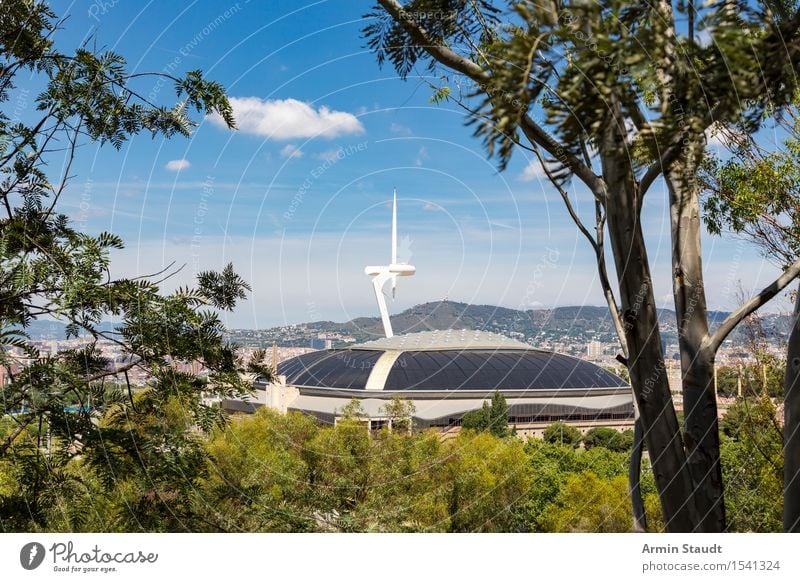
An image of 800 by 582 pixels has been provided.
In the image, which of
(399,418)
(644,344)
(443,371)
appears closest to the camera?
(644,344)

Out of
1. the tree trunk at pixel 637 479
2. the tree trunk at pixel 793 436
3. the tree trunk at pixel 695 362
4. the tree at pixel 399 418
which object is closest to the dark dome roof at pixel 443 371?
the tree at pixel 399 418

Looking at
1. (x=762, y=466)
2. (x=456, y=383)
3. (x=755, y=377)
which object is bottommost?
(x=456, y=383)

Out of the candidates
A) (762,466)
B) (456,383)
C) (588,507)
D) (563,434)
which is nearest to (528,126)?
(762,466)

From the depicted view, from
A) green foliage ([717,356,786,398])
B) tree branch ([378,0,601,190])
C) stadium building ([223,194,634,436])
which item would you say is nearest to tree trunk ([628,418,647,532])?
tree branch ([378,0,601,190])

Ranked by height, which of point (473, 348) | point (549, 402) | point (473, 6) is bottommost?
point (549, 402)

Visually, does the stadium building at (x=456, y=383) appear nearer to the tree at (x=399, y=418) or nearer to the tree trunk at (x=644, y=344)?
the tree at (x=399, y=418)

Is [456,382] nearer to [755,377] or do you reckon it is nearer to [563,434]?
[563,434]
